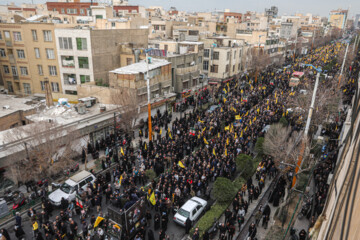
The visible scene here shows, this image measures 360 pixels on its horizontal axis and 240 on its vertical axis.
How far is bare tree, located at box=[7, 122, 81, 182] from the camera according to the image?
15.9 metres

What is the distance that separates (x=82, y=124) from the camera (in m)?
21.5

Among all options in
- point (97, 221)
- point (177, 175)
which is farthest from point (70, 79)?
point (97, 221)

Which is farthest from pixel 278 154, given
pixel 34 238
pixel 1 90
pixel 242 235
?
pixel 1 90

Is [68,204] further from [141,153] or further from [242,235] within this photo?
[242,235]

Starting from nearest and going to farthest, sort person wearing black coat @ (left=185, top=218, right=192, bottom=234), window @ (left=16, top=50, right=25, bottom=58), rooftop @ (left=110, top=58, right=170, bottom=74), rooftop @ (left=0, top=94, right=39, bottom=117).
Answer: person wearing black coat @ (left=185, top=218, right=192, bottom=234) → rooftop @ (left=0, top=94, right=39, bottom=117) → rooftop @ (left=110, top=58, right=170, bottom=74) → window @ (left=16, top=50, right=25, bottom=58)

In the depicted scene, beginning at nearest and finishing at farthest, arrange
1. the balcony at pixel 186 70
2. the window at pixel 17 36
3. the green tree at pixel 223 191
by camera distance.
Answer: the green tree at pixel 223 191
the window at pixel 17 36
the balcony at pixel 186 70

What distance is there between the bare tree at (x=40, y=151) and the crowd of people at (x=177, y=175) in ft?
7.50

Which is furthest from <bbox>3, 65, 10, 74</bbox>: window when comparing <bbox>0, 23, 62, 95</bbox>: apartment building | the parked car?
the parked car

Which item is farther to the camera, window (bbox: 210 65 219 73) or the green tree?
window (bbox: 210 65 219 73)

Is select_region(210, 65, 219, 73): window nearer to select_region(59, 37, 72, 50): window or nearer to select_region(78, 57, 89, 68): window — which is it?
select_region(78, 57, 89, 68): window

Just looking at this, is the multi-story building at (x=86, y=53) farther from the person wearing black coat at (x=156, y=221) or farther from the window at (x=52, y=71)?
the person wearing black coat at (x=156, y=221)

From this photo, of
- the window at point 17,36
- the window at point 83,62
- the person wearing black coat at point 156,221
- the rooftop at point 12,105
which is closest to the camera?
the person wearing black coat at point 156,221

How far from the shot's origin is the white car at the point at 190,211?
13.9m

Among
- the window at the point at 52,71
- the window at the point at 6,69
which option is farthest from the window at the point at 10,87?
the window at the point at 52,71
